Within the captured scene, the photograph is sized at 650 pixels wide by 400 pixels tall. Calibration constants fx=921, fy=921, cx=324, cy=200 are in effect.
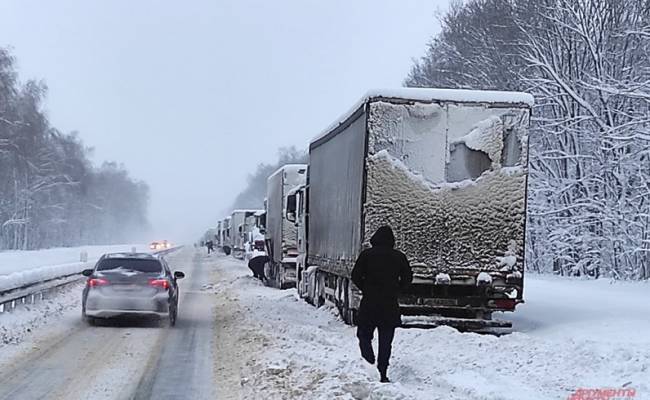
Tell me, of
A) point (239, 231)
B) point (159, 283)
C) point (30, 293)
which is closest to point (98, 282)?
point (159, 283)

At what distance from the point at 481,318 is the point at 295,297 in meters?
11.4

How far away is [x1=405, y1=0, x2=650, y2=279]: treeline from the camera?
99.8ft

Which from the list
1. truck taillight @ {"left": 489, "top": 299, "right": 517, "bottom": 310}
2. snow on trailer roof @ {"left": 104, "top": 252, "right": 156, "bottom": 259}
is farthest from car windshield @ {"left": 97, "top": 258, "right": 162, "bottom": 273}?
truck taillight @ {"left": 489, "top": 299, "right": 517, "bottom": 310}

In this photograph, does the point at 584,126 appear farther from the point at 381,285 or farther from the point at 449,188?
the point at 381,285

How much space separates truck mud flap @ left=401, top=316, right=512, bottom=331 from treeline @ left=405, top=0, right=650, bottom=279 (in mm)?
13402

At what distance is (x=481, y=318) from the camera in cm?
1551

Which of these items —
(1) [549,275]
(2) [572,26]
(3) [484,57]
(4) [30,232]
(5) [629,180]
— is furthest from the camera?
(4) [30,232]

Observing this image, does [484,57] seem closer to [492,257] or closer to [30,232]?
[492,257]

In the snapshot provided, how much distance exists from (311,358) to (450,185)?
3848mm

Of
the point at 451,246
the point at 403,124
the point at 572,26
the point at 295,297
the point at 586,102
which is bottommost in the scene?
the point at 295,297

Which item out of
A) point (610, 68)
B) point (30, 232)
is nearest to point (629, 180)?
point (610, 68)

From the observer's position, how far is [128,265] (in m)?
18.7

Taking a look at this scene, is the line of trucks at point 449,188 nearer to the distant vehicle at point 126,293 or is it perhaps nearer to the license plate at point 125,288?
the distant vehicle at point 126,293

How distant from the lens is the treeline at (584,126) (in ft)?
99.8
